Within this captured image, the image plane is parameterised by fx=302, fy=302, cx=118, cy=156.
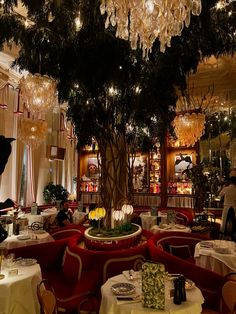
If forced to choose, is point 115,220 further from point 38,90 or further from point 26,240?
point 38,90

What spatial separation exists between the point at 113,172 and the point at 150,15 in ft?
12.9

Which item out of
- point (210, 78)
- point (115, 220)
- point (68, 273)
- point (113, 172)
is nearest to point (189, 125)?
point (210, 78)

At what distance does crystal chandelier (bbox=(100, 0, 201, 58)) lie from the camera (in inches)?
88.8

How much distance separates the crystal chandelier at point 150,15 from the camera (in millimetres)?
2256

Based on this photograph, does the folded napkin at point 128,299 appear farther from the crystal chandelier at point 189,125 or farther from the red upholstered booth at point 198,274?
the crystal chandelier at point 189,125

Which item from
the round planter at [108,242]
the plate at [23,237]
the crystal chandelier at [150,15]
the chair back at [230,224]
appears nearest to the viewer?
the crystal chandelier at [150,15]

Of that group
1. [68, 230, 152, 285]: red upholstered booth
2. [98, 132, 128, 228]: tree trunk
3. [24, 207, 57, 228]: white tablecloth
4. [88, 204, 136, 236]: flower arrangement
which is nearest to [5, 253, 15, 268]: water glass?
[68, 230, 152, 285]: red upholstered booth

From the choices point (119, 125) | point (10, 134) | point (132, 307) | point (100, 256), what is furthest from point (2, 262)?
point (10, 134)

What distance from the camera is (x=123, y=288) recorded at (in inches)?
111

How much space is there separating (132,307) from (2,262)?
1801mm

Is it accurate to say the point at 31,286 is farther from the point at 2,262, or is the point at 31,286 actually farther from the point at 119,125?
the point at 119,125

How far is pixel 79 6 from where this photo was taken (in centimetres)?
443

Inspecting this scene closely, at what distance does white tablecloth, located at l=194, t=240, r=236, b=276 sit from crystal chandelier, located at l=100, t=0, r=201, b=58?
3.14 meters

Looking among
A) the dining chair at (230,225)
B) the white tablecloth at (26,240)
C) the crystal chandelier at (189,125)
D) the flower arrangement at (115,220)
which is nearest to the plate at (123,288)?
the flower arrangement at (115,220)
